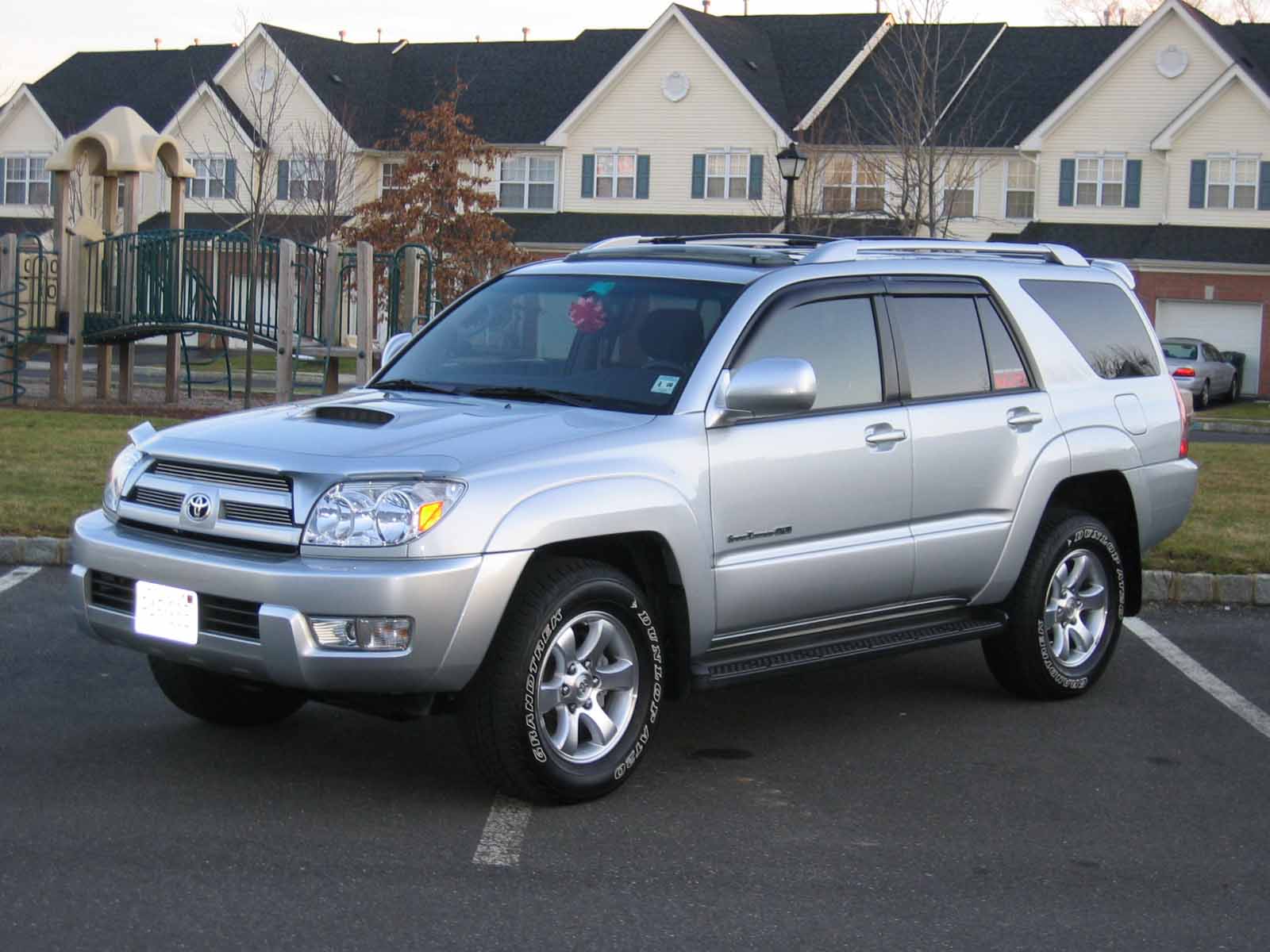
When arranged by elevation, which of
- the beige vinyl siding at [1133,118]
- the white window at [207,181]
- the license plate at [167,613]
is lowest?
the license plate at [167,613]

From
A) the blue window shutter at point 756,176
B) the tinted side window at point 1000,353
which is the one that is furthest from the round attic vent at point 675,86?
the tinted side window at point 1000,353

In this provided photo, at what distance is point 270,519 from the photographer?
18.7ft

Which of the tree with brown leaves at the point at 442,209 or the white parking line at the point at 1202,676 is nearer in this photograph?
the white parking line at the point at 1202,676

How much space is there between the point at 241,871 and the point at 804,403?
105 inches

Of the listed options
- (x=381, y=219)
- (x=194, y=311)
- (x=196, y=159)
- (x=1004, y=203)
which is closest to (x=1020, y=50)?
(x=1004, y=203)

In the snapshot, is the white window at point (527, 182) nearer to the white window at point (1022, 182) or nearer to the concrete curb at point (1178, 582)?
the white window at point (1022, 182)

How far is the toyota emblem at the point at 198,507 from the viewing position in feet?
19.2

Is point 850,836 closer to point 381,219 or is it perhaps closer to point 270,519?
point 270,519

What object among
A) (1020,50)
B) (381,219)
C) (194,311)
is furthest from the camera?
(1020,50)

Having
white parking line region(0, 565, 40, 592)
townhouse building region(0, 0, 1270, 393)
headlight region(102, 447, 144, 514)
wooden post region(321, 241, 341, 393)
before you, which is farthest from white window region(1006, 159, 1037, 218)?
headlight region(102, 447, 144, 514)

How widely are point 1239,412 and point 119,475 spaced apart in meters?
33.0

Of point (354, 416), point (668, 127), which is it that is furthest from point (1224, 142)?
point (354, 416)

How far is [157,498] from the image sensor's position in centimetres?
607

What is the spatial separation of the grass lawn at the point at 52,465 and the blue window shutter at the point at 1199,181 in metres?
30.0
